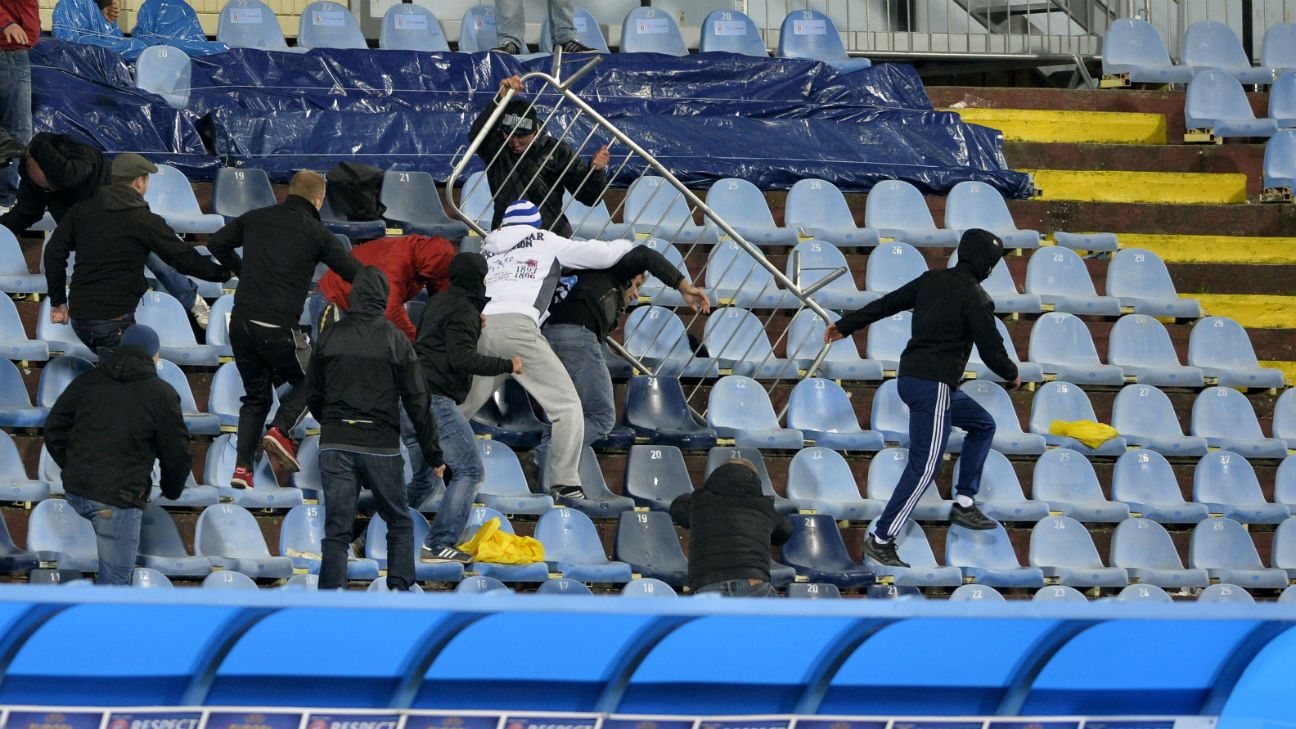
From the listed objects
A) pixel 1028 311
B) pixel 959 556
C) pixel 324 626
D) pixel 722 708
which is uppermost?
pixel 324 626

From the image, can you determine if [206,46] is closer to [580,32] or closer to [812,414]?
[580,32]

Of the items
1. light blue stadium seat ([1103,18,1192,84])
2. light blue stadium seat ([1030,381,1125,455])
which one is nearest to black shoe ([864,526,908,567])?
light blue stadium seat ([1030,381,1125,455])

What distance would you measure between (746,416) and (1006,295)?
2.15 metres

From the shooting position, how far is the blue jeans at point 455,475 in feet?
27.3

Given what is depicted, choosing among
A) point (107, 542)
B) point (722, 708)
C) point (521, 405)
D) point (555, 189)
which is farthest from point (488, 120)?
point (722, 708)

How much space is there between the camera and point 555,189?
10.5m

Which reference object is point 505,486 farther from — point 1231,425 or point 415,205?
point 1231,425

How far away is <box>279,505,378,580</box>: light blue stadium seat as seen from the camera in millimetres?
8305

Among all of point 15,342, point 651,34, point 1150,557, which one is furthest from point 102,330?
point 651,34

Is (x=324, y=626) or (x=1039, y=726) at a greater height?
(x=324, y=626)

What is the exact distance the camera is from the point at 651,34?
46.9 ft

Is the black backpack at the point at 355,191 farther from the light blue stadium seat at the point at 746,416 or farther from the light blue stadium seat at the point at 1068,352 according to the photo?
the light blue stadium seat at the point at 1068,352

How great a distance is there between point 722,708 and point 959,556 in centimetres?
561

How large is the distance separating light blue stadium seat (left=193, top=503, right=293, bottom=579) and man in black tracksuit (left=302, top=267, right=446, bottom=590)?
1.85ft
